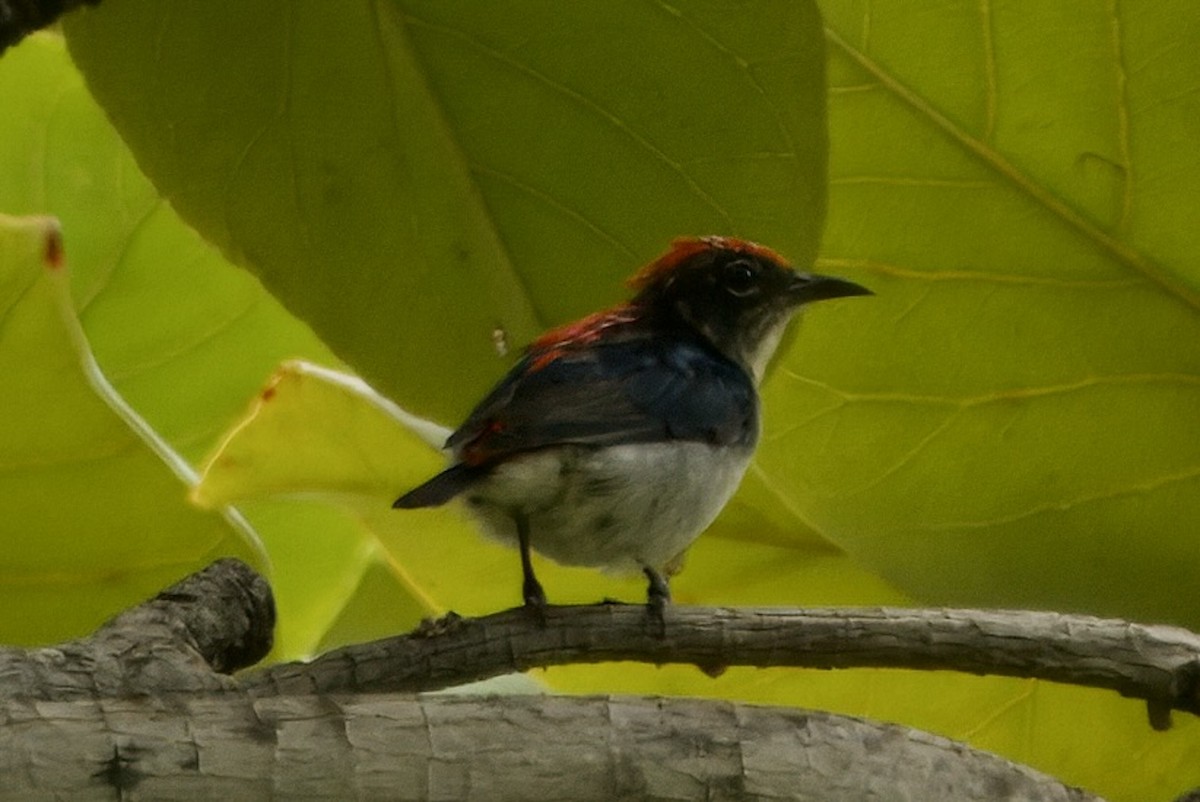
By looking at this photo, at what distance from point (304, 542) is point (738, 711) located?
144 cm

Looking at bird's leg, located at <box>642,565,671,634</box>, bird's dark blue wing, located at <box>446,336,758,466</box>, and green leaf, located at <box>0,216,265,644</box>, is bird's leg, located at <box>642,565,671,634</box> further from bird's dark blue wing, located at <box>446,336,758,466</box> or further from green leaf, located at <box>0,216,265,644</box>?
green leaf, located at <box>0,216,265,644</box>

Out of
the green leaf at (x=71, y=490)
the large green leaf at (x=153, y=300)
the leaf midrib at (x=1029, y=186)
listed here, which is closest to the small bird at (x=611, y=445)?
the leaf midrib at (x=1029, y=186)

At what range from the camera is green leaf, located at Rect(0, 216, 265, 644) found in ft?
6.47

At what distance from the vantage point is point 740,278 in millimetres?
2621

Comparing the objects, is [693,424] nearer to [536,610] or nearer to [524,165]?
[524,165]

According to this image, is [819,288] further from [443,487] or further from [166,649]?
[166,649]

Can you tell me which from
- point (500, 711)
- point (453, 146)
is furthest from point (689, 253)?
point (500, 711)

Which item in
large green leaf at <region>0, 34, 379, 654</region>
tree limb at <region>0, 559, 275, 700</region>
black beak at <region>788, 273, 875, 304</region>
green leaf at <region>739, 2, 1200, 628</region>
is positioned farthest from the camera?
large green leaf at <region>0, 34, 379, 654</region>

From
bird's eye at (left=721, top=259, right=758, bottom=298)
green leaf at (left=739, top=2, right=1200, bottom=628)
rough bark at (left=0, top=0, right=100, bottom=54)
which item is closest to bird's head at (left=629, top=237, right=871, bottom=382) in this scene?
bird's eye at (left=721, top=259, right=758, bottom=298)

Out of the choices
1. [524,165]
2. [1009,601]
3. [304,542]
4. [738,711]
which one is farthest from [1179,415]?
[304,542]

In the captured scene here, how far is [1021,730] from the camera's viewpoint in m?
2.53

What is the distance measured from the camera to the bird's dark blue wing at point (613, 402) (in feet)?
7.11

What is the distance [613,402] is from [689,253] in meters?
0.39

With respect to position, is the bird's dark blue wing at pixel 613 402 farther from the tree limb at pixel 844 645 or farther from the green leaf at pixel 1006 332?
the tree limb at pixel 844 645
